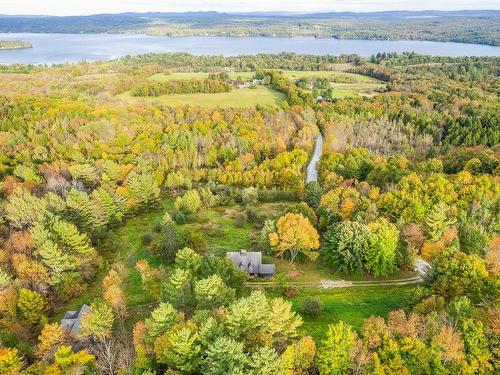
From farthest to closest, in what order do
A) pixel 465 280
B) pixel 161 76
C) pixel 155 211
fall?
pixel 161 76 → pixel 155 211 → pixel 465 280

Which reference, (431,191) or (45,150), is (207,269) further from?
(45,150)

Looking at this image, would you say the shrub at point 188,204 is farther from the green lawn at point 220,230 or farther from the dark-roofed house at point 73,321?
the dark-roofed house at point 73,321

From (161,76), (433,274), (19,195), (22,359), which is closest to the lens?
(22,359)

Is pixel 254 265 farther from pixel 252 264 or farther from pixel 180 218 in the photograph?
pixel 180 218

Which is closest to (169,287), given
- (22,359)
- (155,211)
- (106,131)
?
(22,359)

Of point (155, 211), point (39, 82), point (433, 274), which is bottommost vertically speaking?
point (155, 211)

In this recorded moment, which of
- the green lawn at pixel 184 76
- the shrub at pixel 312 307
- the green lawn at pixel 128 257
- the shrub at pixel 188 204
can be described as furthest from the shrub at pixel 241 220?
the green lawn at pixel 184 76

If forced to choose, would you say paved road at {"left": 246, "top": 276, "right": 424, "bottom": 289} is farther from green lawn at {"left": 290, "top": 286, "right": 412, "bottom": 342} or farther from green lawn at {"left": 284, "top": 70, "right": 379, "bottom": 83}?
green lawn at {"left": 284, "top": 70, "right": 379, "bottom": 83}
